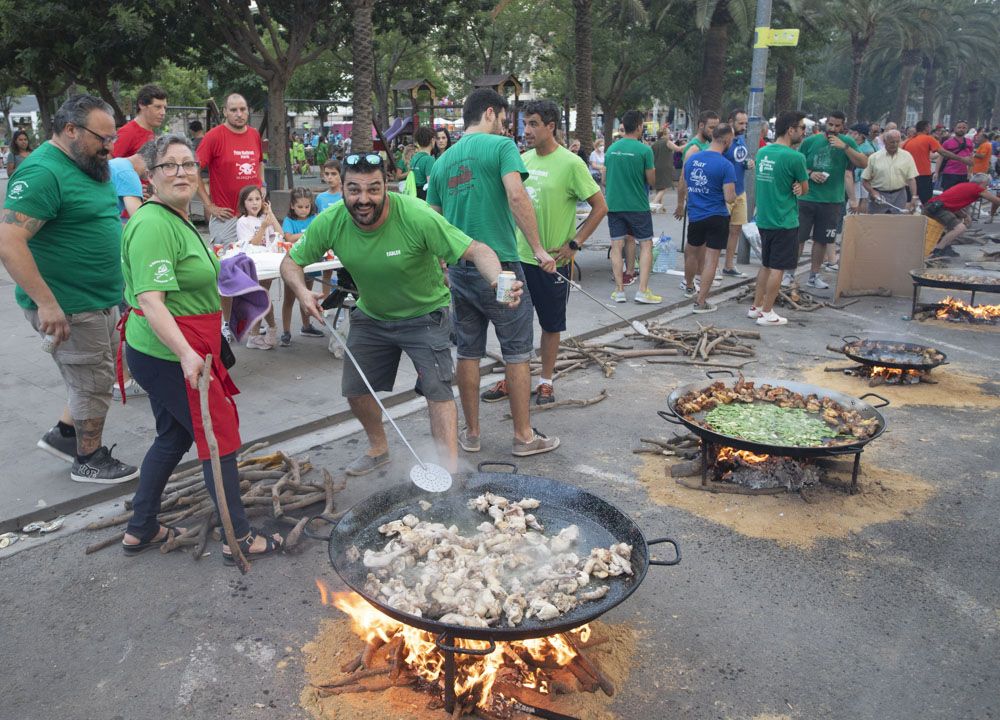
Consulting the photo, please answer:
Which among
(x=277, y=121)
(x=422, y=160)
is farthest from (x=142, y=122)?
(x=277, y=121)

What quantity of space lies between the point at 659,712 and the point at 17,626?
2.75m

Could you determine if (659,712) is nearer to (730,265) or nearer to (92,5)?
(730,265)

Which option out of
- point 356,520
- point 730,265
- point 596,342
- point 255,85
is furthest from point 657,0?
point 356,520

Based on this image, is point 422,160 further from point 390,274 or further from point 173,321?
point 173,321

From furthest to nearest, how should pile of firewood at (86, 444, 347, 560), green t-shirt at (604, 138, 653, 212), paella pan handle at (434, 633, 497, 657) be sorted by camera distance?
green t-shirt at (604, 138, 653, 212) < pile of firewood at (86, 444, 347, 560) < paella pan handle at (434, 633, 497, 657)

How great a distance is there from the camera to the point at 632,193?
9.66 meters

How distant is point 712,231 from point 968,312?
304 cm

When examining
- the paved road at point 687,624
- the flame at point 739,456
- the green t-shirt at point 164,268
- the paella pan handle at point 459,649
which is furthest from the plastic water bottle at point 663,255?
the paella pan handle at point 459,649

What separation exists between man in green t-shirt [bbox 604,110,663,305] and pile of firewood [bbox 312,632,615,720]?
7.07 meters

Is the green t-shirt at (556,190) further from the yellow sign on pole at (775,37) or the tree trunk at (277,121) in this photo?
the tree trunk at (277,121)

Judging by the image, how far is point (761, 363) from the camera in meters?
7.55

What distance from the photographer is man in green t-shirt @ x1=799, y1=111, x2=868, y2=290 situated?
1020cm

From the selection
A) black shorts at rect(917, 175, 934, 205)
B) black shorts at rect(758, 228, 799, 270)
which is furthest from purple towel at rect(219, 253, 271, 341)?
black shorts at rect(917, 175, 934, 205)

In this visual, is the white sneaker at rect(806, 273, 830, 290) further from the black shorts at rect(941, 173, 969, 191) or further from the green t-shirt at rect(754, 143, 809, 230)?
the black shorts at rect(941, 173, 969, 191)
